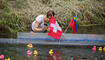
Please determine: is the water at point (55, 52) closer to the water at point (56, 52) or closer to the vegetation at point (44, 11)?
the water at point (56, 52)

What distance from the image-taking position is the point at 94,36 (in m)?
9.93

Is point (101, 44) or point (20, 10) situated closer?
point (101, 44)

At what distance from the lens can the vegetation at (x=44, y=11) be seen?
48.1 ft

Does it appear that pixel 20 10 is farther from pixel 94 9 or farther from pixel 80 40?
pixel 80 40

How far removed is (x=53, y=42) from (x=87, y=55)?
1847 millimetres

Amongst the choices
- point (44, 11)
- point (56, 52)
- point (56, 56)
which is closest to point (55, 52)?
point (56, 52)

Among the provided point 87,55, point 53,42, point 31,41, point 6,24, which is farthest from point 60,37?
point 6,24

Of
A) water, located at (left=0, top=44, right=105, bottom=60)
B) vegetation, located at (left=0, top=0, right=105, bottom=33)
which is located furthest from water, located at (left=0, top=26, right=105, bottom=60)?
vegetation, located at (left=0, top=0, right=105, bottom=33)

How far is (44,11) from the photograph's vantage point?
51.5 ft

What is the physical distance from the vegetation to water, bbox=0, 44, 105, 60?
4634 millimetres

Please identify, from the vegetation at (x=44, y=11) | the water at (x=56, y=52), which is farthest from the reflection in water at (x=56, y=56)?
the vegetation at (x=44, y=11)

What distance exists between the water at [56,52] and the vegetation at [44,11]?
182 inches

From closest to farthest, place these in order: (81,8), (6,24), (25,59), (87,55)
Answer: (25,59)
(87,55)
(6,24)
(81,8)

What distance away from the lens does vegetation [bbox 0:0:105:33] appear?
14664 millimetres
